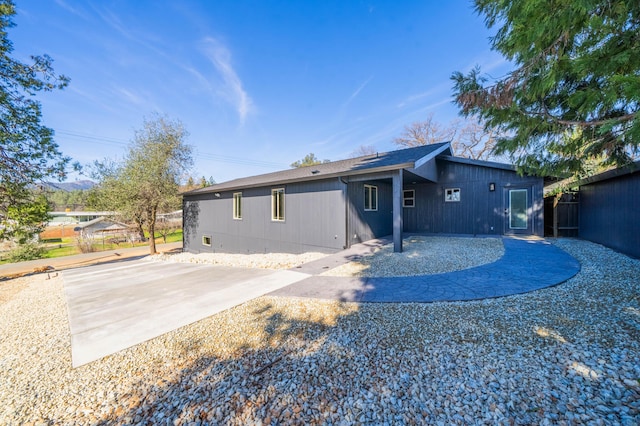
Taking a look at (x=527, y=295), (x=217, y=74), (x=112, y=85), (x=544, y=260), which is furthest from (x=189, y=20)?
(x=544, y=260)

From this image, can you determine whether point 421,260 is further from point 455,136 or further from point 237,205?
point 455,136

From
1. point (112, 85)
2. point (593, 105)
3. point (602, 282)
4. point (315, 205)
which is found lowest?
point (602, 282)

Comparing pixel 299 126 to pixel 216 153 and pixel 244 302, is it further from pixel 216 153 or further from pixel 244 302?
pixel 244 302

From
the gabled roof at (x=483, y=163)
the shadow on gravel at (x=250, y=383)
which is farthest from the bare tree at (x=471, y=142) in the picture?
the shadow on gravel at (x=250, y=383)

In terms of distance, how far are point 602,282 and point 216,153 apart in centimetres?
2565

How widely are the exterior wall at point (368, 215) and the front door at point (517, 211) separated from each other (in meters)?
4.48

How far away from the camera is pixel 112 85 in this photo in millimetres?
10438

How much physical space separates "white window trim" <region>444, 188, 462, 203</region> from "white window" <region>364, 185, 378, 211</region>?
334cm

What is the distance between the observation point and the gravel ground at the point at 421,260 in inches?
212

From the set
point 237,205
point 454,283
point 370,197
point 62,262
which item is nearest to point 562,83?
point 454,283

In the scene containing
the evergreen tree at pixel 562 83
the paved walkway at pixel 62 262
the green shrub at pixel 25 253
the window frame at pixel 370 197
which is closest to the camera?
the evergreen tree at pixel 562 83

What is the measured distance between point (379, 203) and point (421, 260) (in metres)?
4.62

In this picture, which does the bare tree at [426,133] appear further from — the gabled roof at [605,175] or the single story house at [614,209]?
the single story house at [614,209]

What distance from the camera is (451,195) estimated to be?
35.5 feet
